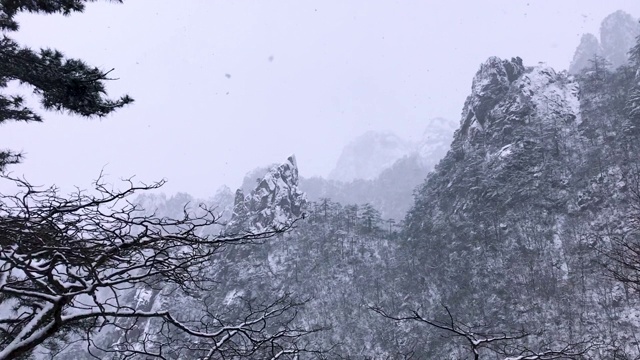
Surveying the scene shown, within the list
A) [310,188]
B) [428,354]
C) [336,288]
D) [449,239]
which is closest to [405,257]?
[449,239]

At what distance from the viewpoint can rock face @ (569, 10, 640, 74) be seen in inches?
3568

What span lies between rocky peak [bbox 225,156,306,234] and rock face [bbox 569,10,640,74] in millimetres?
74374

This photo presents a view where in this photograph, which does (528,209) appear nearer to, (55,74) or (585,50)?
(55,74)

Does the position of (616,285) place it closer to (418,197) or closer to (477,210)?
(477,210)

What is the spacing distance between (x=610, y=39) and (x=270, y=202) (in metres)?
94.0

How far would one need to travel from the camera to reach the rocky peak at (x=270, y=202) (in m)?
58.2

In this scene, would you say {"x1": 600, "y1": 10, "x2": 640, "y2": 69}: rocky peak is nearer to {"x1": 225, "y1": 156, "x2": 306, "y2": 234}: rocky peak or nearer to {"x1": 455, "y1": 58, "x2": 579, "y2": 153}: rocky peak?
{"x1": 455, "y1": 58, "x2": 579, "y2": 153}: rocky peak

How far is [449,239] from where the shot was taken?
152ft

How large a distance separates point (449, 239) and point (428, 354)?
14.9m

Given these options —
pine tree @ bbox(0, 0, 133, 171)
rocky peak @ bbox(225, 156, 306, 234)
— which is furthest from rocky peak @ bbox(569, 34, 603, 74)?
pine tree @ bbox(0, 0, 133, 171)

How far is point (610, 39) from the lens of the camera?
3681 inches

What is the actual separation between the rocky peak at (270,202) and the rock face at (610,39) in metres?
74.4

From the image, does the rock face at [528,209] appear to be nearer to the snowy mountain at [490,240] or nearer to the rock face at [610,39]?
the snowy mountain at [490,240]

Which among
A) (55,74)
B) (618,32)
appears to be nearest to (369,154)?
(618,32)
